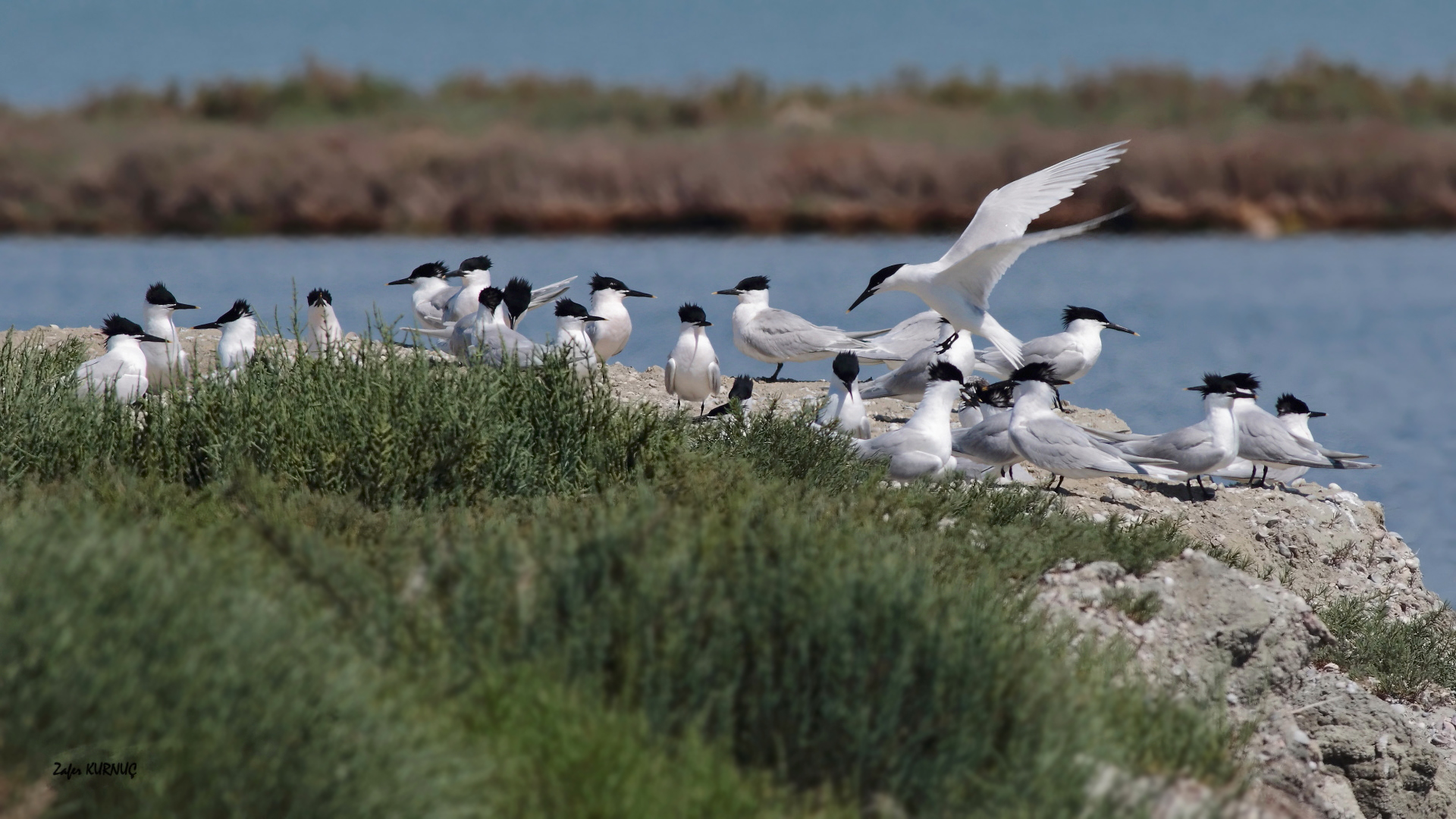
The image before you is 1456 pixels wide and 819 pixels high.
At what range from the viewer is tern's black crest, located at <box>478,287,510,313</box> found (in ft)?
33.1

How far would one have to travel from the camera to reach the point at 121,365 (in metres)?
8.73

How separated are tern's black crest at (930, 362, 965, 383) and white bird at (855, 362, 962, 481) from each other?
0.12 meters

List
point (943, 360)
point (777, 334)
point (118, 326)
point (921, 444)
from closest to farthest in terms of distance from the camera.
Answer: point (921, 444)
point (118, 326)
point (943, 360)
point (777, 334)

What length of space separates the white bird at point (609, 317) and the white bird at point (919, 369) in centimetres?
228

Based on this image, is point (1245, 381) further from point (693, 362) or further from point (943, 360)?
point (693, 362)

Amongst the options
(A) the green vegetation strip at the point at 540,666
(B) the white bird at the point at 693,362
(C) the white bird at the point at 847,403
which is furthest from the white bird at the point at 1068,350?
(A) the green vegetation strip at the point at 540,666

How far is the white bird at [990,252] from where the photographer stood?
29.3 feet

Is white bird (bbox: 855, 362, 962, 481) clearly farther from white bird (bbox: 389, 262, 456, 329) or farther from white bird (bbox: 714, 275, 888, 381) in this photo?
white bird (bbox: 389, 262, 456, 329)

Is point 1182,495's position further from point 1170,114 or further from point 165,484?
point 1170,114

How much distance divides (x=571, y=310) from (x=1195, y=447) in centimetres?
499

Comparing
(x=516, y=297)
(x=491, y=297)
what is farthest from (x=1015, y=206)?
(x=516, y=297)

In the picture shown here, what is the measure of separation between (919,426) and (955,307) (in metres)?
1.77

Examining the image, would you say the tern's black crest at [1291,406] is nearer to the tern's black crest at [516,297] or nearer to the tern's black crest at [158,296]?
the tern's black crest at [516,297]

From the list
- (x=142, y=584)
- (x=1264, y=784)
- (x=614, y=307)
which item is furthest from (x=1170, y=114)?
(x=142, y=584)
